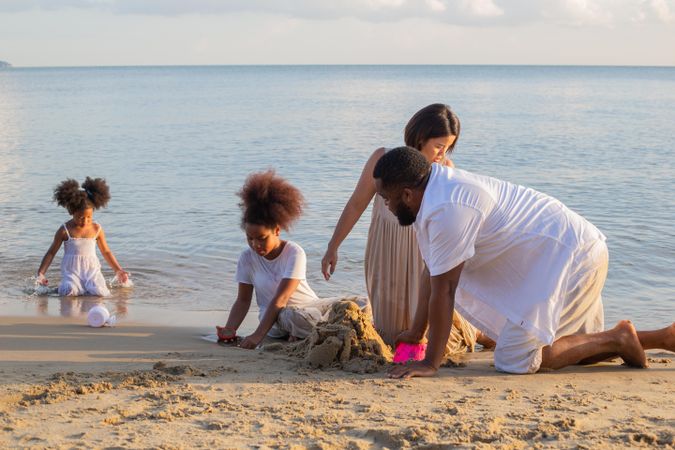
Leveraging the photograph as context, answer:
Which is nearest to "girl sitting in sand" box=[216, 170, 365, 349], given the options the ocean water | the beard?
the ocean water

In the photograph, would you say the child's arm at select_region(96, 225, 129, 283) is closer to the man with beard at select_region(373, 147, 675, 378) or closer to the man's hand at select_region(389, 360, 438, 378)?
the man with beard at select_region(373, 147, 675, 378)

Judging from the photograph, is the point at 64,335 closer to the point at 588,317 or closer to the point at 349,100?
the point at 588,317

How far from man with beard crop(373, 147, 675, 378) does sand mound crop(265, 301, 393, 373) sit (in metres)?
0.20

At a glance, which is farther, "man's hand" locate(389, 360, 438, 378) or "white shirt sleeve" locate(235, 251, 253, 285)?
"white shirt sleeve" locate(235, 251, 253, 285)

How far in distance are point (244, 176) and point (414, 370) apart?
12.6m

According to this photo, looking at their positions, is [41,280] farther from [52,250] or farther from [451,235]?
[451,235]

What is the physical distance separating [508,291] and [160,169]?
13.5 metres

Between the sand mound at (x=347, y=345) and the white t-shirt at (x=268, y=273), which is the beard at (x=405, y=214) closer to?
the sand mound at (x=347, y=345)

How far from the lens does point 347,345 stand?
474 cm

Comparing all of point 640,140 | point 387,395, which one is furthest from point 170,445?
point 640,140

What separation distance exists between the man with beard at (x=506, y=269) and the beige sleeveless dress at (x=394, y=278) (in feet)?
1.52

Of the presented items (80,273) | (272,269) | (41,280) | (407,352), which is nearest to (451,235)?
(407,352)

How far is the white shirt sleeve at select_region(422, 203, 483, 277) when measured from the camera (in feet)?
13.4

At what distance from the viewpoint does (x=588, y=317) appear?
473 centimetres
